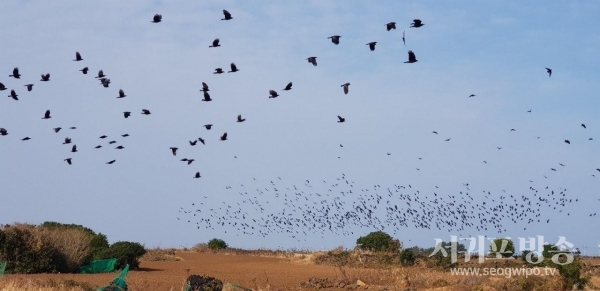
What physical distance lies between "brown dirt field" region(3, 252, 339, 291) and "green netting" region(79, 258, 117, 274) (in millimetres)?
771

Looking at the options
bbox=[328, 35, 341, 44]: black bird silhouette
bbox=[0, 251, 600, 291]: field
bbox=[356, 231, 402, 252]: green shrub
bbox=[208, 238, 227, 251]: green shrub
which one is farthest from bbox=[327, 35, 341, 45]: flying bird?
bbox=[208, 238, 227, 251]: green shrub

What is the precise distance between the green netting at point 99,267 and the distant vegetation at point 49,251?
42cm

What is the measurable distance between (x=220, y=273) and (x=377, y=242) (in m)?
16.3

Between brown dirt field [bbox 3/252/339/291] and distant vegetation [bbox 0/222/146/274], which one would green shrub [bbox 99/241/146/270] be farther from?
brown dirt field [bbox 3/252/339/291]

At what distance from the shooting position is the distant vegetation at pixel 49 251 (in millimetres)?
28531

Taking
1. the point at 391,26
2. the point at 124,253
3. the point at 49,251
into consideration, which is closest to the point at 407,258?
the point at 124,253

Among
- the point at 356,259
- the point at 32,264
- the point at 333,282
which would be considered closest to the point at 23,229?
the point at 32,264

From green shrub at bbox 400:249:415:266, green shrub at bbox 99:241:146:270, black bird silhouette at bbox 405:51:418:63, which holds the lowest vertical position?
green shrub at bbox 99:241:146:270

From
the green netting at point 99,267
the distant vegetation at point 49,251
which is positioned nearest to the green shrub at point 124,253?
the distant vegetation at point 49,251

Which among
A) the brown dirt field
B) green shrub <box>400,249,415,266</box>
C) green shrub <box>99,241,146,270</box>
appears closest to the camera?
the brown dirt field

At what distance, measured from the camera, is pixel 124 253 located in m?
31.9

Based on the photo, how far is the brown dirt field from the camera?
24194 mm

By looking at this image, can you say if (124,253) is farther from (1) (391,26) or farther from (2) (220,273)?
(1) (391,26)

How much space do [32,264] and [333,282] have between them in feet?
35.3
